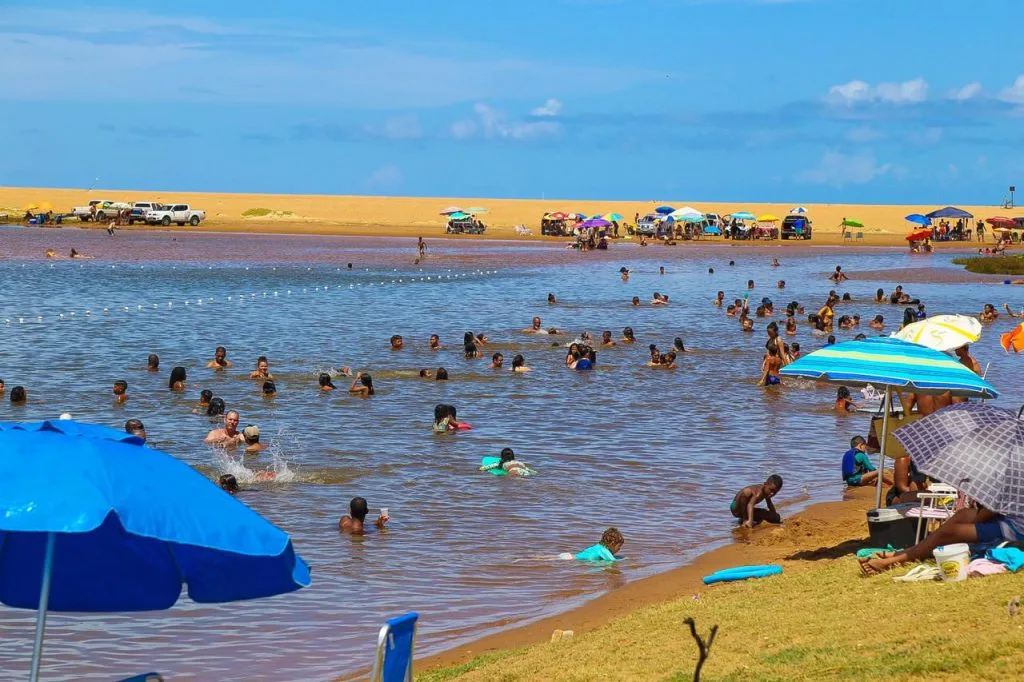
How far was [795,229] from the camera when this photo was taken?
273 feet

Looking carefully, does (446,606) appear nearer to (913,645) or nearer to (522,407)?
(913,645)

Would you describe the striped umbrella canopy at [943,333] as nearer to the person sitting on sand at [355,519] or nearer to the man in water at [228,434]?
the person sitting on sand at [355,519]

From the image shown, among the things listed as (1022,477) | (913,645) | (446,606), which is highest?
(1022,477)

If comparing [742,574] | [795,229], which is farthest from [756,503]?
[795,229]

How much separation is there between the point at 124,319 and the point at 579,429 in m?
17.8

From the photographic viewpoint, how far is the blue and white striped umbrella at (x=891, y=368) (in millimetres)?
10492

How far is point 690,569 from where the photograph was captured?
12.1 meters

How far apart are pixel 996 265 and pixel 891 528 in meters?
50.7

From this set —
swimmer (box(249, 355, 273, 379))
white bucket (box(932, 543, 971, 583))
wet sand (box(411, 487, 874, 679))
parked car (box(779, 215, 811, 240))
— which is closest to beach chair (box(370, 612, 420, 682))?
wet sand (box(411, 487, 874, 679))

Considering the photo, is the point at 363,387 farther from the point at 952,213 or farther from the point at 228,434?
the point at 952,213

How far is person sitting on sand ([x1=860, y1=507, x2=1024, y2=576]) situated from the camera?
920cm

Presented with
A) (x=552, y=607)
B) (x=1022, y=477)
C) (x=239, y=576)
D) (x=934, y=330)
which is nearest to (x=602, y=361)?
(x=934, y=330)

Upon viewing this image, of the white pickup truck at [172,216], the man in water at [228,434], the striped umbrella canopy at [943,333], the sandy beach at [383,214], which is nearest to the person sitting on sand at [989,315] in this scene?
the striped umbrella canopy at [943,333]

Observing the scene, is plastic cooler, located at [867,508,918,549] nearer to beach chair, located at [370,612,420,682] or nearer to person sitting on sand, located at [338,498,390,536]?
person sitting on sand, located at [338,498,390,536]
